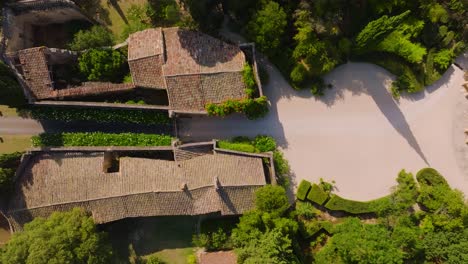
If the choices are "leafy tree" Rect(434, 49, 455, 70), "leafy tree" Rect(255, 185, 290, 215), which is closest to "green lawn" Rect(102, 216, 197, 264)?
"leafy tree" Rect(255, 185, 290, 215)

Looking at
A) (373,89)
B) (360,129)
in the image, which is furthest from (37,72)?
(373,89)

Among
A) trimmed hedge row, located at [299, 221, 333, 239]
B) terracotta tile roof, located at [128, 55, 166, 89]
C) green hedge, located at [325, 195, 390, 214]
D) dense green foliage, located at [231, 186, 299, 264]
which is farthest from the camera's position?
green hedge, located at [325, 195, 390, 214]

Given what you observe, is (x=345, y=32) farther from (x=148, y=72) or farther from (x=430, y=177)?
(x=148, y=72)

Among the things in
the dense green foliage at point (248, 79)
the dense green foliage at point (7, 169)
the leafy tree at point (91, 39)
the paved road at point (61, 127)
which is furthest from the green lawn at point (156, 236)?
the leafy tree at point (91, 39)

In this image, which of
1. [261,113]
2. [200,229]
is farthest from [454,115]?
[200,229]

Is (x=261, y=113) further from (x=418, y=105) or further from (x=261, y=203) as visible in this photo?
(x=418, y=105)

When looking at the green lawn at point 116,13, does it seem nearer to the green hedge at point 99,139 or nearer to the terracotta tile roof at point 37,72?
the terracotta tile roof at point 37,72

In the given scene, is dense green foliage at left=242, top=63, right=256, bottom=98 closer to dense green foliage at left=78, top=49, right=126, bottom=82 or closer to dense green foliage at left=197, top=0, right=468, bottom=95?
dense green foliage at left=197, top=0, right=468, bottom=95
